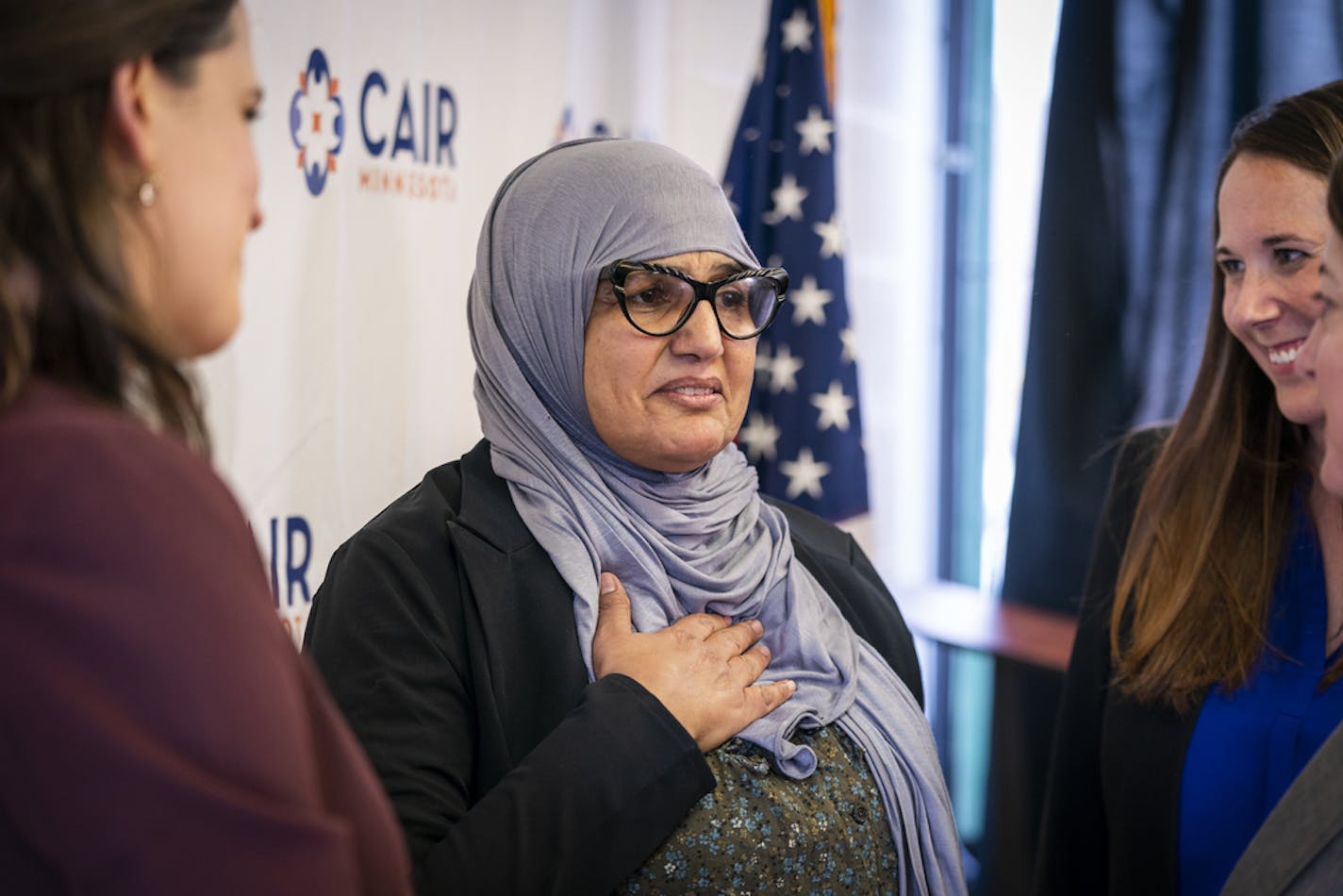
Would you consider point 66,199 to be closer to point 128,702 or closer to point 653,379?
point 128,702

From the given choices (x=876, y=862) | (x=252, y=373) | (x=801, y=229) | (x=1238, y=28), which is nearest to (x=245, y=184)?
(x=876, y=862)

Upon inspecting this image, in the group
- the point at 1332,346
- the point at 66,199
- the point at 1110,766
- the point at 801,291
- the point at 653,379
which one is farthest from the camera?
the point at 801,291

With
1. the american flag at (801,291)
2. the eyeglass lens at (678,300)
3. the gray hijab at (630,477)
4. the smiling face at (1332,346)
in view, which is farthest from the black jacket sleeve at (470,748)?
the american flag at (801,291)

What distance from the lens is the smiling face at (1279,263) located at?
1.67 metres

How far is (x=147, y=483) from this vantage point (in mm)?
638

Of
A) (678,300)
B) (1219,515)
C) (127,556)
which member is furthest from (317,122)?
(127,556)

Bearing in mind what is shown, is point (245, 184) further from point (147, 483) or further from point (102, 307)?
point (147, 483)

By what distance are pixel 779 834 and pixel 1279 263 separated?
1071 mm

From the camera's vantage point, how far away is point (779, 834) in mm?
1393

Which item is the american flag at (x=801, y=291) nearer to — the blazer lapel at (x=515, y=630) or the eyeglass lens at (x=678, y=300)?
the eyeglass lens at (x=678, y=300)

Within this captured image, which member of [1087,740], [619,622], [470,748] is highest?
[619,622]

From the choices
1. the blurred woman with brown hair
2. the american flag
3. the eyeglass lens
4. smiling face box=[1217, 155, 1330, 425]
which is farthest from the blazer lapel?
the american flag

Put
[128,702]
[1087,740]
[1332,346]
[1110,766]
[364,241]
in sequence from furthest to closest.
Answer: [364,241] → [1087,740] → [1110,766] → [1332,346] → [128,702]

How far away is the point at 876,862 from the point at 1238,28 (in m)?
2.29
